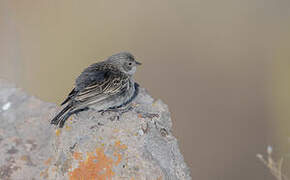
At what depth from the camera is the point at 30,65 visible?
13281 millimetres

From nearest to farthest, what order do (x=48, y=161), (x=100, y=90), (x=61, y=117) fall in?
(x=48, y=161) → (x=61, y=117) → (x=100, y=90)

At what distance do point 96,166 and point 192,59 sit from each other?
8.17m

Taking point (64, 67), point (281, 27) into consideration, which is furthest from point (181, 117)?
point (281, 27)

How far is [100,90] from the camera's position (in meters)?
6.59

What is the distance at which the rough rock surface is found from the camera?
17.2 ft

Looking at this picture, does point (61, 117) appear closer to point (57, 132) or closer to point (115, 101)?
point (57, 132)

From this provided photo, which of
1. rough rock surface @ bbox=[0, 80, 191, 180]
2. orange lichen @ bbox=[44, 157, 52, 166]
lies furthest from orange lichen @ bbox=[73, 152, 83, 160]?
orange lichen @ bbox=[44, 157, 52, 166]

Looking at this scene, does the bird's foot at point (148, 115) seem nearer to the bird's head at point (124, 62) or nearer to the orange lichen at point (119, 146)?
the orange lichen at point (119, 146)

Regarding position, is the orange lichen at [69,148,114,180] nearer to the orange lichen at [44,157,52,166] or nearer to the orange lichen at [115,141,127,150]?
the orange lichen at [115,141,127,150]

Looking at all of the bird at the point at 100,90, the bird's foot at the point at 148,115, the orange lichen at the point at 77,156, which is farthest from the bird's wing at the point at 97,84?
the orange lichen at the point at 77,156

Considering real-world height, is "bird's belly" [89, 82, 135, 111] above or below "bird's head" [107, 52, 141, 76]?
below

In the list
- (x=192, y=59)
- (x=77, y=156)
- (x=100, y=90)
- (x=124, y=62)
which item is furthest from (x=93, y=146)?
(x=192, y=59)

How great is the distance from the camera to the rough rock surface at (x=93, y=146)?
5.23 m

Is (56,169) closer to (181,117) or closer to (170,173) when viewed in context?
(170,173)
